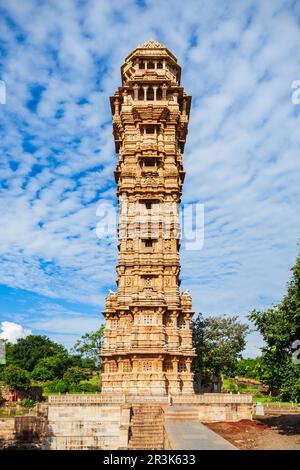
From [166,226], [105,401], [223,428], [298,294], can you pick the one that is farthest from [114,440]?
[166,226]

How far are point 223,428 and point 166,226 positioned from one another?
1948 centimetres

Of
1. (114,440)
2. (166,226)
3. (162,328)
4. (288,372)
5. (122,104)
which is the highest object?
(122,104)

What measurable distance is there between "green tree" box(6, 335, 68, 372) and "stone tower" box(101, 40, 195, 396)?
55.8 m

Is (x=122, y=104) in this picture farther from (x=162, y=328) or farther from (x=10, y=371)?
(x=10, y=371)

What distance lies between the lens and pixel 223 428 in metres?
26.4

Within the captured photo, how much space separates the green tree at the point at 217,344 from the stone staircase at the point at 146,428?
69.5 ft

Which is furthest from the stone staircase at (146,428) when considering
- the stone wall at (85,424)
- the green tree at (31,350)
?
the green tree at (31,350)

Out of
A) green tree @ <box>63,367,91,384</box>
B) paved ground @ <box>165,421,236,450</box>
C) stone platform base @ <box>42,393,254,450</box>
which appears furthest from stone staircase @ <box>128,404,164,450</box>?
green tree @ <box>63,367,91,384</box>

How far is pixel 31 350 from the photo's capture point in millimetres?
92875

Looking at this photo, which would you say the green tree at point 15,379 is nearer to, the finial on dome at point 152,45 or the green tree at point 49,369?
the green tree at point 49,369

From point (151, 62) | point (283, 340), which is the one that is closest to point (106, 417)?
point (283, 340)

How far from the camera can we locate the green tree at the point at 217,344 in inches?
1914

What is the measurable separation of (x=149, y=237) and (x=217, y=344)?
18348 millimetres

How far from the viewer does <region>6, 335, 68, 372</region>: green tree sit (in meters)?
87.5
